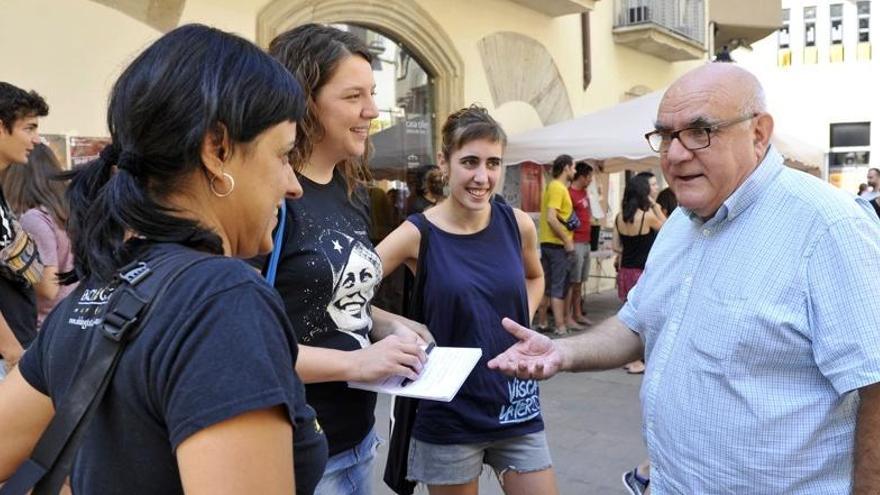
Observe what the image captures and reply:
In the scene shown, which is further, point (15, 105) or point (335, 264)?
point (15, 105)

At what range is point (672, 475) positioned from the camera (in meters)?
1.87

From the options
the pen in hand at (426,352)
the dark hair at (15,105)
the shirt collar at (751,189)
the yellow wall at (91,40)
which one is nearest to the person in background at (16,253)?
the dark hair at (15,105)

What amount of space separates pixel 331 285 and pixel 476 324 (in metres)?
0.86

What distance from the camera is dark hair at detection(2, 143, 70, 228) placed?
3449 millimetres

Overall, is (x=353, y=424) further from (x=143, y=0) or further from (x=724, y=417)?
(x=143, y=0)

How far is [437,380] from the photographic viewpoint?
6.26 feet

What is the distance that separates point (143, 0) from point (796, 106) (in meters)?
28.0

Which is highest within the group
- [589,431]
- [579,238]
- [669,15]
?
[669,15]

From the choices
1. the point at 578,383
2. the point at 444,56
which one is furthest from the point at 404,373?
the point at 444,56

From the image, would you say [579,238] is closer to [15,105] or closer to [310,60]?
[15,105]

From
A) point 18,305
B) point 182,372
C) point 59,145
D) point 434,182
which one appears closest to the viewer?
point 182,372

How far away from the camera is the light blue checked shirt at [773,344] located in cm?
161

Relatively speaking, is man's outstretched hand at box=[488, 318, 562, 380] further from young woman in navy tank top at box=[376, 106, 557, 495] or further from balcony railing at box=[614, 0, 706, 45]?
balcony railing at box=[614, 0, 706, 45]

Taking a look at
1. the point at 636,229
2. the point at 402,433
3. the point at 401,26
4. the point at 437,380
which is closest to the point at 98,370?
the point at 437,380
